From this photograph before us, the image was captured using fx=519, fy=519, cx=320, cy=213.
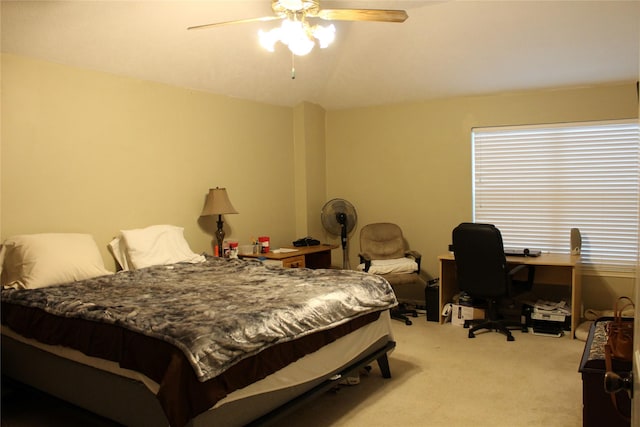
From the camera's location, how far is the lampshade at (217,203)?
4.71 metres

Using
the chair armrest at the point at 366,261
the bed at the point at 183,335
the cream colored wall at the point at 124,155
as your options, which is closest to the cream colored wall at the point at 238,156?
the cream colored wall at the point at 124,155

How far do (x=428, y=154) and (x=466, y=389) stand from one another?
9.53 feet

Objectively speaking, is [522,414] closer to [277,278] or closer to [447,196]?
[277,278]

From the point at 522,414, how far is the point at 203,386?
193 centimetres

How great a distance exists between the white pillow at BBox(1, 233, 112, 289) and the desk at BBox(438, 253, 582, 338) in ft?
10.1

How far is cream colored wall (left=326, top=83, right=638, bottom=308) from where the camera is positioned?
16.2 ft

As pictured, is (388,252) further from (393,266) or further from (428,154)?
(428,154)

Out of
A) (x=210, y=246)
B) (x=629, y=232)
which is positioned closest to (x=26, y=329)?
(x=210, y=246)

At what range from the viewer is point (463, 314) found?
16.1ft

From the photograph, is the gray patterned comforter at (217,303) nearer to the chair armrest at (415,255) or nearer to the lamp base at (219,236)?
the lamp base at (219,236)

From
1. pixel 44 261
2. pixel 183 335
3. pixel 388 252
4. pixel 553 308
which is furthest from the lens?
pixel 388 252

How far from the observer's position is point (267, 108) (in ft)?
18.6

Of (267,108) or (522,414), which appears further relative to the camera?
(267,108)

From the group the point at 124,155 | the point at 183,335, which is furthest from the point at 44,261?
the point at 183,335
